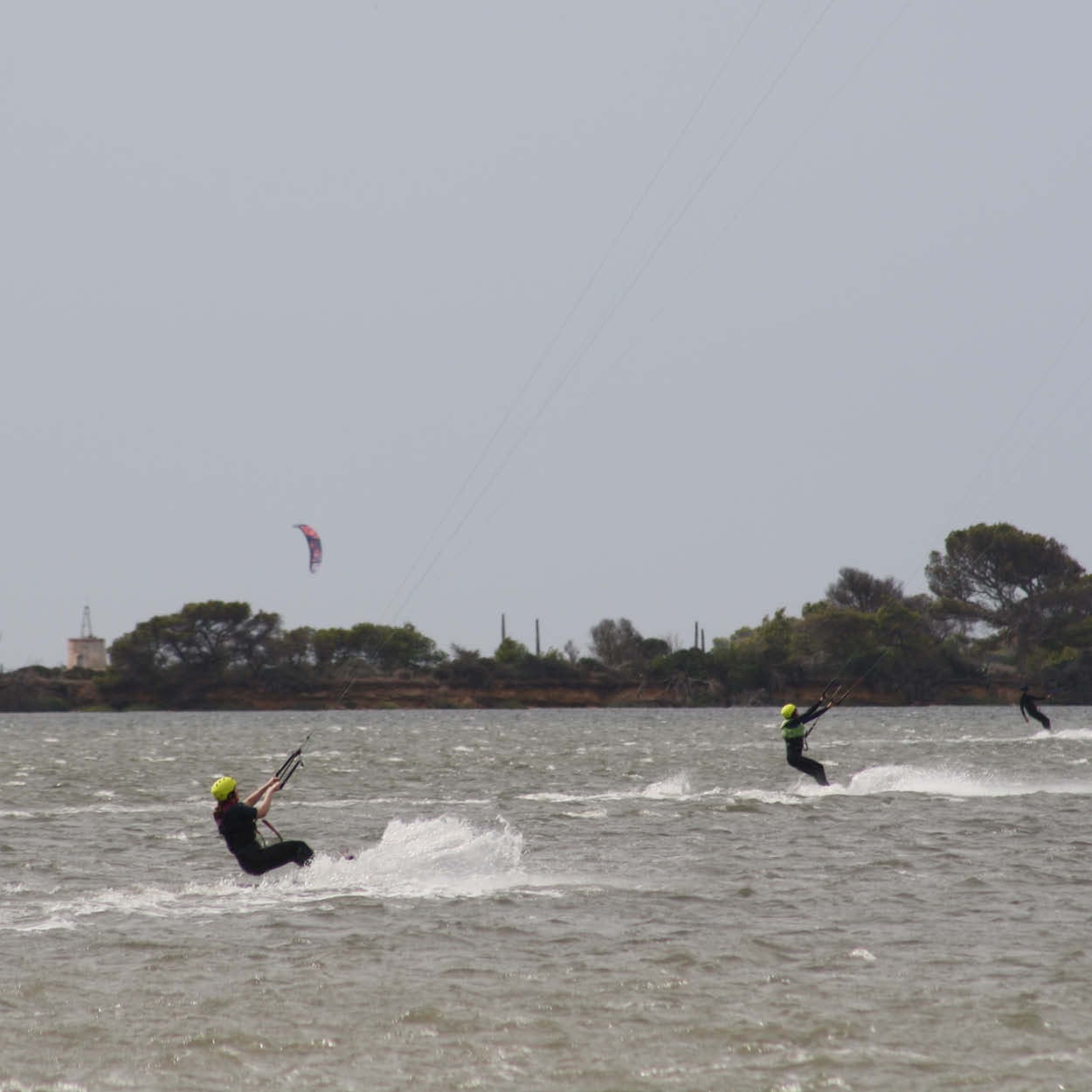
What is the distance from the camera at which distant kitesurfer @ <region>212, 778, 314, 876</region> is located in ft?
53.4

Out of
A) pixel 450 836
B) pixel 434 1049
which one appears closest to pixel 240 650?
pixel 450 836

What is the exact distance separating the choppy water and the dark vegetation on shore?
10711 centimetres

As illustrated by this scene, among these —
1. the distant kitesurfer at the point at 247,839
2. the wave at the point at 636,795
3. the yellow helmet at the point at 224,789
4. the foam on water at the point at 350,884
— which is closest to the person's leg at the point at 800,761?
the wave at the point at 636,795

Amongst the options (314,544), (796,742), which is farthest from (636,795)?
(314,544)

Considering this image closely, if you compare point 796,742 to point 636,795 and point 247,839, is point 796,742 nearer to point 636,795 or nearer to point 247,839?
point 636,795

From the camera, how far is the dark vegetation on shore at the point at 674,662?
134500 millimetres

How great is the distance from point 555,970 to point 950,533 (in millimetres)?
135031

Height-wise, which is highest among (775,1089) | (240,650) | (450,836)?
(240,650)

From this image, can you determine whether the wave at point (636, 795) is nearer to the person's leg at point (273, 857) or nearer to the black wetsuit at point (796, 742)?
the black wetsuit at point (796, 742)

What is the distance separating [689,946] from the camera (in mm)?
13812

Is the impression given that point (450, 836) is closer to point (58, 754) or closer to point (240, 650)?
point (58, 754)

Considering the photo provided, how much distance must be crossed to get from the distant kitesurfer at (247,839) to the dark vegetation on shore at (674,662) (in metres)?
118

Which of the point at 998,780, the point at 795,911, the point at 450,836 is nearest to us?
the point at 795,911

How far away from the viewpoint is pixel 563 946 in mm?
13930
